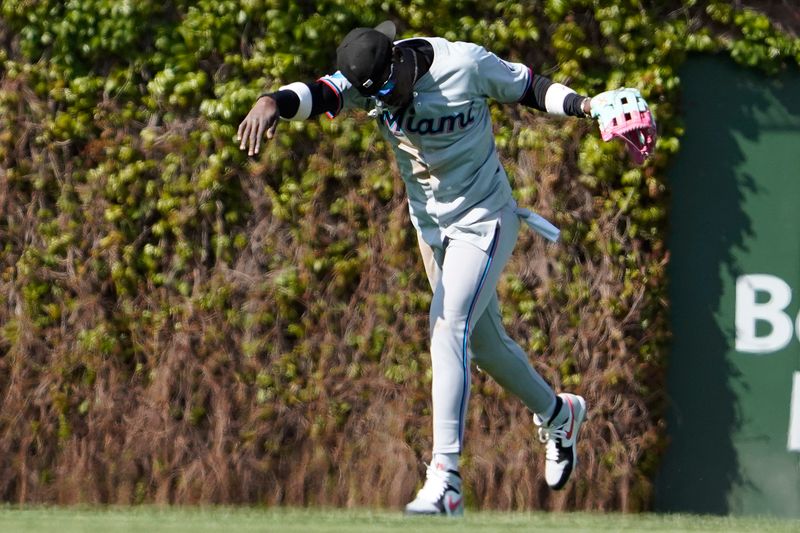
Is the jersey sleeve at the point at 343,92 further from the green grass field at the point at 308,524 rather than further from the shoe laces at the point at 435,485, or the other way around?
the green grass field at the point at 308,524

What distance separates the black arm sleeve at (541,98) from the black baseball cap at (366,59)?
73 cm

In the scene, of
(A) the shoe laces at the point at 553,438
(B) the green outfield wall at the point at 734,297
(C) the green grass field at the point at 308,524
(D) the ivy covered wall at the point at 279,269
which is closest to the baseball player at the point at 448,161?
(C) the green grass field at the point at 308,524

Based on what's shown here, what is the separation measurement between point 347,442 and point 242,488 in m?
0.66

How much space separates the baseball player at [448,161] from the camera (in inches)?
202

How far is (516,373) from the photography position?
5750 mm

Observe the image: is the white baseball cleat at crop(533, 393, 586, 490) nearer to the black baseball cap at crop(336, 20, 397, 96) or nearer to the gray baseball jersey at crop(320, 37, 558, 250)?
the gray baseball jersey at crop(320, 37, 558, 250)

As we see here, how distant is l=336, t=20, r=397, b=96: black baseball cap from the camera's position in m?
5.01

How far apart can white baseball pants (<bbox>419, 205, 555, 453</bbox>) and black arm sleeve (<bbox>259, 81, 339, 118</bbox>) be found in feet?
2.59

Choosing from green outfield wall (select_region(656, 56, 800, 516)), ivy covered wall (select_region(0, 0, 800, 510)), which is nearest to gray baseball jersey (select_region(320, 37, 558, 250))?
ivy covered wall (select_region(0, 0, 800, 510))

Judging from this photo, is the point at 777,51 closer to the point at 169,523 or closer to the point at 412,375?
the point at 412,375

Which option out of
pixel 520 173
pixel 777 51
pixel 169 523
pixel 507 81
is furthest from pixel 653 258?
pixel 169 523

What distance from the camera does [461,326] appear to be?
536cm

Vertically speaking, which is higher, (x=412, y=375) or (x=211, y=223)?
(x=211, y=223)

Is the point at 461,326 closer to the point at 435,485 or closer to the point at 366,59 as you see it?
the point at 435,485
